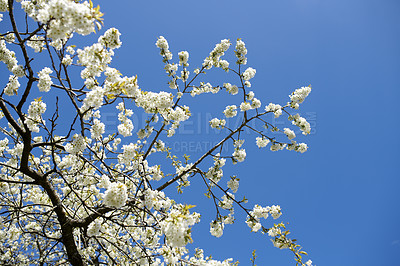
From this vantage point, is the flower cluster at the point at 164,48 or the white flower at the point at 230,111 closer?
the white flower at the point at 230,111

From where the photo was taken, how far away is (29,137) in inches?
144

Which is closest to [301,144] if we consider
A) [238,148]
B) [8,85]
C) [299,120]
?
[299,120]

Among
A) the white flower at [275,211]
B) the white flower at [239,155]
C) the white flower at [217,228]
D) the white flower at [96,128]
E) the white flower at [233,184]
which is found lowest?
the white flower at [217,228]

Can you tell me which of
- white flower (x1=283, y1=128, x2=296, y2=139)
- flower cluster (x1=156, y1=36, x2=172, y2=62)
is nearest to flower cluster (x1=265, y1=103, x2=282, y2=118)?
white flower (x1=283, y1=128, x2=296, y2=139)

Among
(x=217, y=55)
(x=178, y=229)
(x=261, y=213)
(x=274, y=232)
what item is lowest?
(x=178, y=229)

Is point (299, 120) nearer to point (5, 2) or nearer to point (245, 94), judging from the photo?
point (245, 94)

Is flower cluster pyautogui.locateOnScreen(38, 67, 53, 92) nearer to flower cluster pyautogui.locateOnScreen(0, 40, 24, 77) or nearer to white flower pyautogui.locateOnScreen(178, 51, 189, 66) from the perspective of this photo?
flower cluster pyautogui.locateOnScreen(0, 40, 24, 77)

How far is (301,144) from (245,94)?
5.65 feet

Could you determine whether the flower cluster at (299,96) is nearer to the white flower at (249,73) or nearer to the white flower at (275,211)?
the white flower at (249,73)

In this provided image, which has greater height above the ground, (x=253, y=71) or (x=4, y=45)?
(x=253, y=71)

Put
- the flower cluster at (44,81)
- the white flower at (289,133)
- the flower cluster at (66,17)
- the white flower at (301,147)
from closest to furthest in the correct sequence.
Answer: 1. the flower cluster at (66,17)
2. the flower cluster at (44,81)
3. the white flower at (301,147)
4. the white flower at (289,133)

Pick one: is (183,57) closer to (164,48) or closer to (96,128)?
(164,48)

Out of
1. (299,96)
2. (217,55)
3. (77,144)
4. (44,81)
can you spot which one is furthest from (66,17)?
(299,96)

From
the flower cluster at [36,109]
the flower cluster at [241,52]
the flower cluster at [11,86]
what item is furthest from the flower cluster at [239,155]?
the flower cluster at [11,86]
